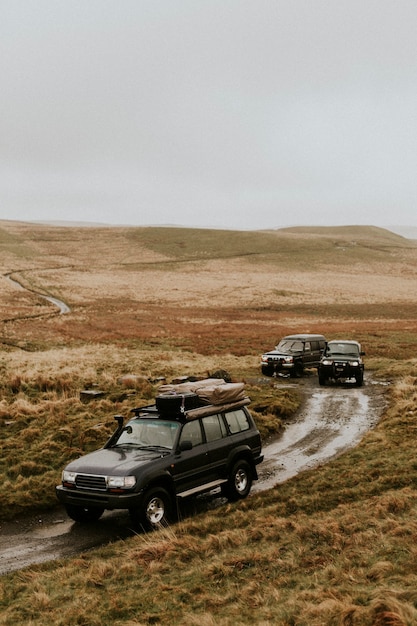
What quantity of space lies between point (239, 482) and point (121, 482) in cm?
346

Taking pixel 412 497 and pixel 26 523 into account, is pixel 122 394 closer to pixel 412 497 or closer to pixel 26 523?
pixel 26 523

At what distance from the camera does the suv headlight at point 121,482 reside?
1029 cm

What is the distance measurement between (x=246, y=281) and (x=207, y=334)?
5034 cm

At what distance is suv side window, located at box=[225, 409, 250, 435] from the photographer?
42.9 feet

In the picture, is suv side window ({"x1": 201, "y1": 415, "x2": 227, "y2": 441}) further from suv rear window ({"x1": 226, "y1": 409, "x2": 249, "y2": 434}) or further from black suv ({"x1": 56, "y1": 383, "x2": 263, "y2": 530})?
suv rear window ({"x1": 226, "y1": 409, "x2": 249, "y2": 434})

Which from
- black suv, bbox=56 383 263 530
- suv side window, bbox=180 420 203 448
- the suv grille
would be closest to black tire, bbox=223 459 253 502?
black suv, bbox=56 383 263 530

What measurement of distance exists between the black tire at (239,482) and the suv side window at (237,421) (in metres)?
Result: 0.75

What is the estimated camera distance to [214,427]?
12641mm

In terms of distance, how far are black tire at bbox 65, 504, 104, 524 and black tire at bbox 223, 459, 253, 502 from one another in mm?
2766

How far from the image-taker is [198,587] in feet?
25.3

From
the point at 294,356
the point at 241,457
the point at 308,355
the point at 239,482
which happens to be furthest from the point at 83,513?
the point at 308,355

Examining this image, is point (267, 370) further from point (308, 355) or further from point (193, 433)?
point (193, 433)

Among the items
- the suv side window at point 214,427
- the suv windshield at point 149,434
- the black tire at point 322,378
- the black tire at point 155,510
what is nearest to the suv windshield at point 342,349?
the black tire at point 322,378

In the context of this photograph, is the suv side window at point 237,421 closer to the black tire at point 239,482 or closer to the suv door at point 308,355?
the black tire at point 239,482
